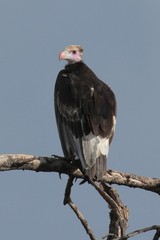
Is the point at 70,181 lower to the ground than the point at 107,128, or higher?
lower

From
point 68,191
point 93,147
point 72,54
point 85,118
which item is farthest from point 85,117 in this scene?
point 72,54

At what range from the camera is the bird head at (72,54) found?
43.4 feet

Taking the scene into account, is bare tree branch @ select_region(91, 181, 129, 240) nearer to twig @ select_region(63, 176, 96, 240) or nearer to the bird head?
twig @ select_region(63, 176, 96, 240)

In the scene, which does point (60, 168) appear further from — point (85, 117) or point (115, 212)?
point (85, 117)

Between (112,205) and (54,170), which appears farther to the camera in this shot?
(112,205)

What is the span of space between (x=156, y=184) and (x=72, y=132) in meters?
1.68

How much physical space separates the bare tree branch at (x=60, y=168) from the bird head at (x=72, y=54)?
12.5 ft

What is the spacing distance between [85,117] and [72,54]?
9.52ft

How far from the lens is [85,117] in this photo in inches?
424

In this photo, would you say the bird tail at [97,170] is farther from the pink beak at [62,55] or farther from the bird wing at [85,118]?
the pink beak at [62,55]

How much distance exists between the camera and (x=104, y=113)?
35.8ft

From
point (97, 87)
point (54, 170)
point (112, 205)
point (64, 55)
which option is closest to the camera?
point (54, 170)

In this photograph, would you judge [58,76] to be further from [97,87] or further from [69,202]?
[69,202]

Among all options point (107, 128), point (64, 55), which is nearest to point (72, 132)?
point (107, 128)
